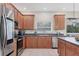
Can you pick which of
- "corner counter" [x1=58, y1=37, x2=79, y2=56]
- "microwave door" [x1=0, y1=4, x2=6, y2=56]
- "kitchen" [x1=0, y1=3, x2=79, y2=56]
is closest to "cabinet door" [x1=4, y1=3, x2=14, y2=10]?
"kitchen" [x1=0, y1=3, x2=79, y2=56]

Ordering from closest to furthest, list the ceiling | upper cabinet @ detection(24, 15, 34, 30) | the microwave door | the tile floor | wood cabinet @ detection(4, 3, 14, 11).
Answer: the microwave door < wood cabinet @ detection(4, 3, 14, 11) < the ceiling < the tile floor < upper cabinet @ detection(24, 15, 34, 30)

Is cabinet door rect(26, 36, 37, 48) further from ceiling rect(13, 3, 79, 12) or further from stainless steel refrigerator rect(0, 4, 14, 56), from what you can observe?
ceiling rect(13, 3, 79, 12)

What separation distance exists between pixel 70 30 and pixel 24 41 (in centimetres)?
99

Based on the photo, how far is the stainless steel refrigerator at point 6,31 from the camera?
9.79 feet

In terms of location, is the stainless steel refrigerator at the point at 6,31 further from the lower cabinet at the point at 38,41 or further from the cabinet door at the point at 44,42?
the cabinet door at the point at 44,42

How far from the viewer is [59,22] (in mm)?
3541

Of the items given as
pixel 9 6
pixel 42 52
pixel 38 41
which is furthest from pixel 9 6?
pixel 42 52

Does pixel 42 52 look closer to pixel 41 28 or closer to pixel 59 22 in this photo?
pixel 41 28

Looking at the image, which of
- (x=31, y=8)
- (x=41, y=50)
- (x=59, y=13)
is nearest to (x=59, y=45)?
(x=41, y=50)

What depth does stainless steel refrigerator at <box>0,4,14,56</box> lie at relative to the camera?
2984mm

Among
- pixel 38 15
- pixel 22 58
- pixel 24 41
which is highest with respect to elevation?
pixel 38 15

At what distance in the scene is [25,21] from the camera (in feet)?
11.7

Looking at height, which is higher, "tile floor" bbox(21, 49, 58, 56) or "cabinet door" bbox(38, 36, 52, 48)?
"cabinet door" bbox(38, 36, 52, 48)

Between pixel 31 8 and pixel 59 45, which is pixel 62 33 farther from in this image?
pixel 31 8
